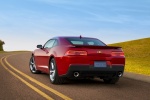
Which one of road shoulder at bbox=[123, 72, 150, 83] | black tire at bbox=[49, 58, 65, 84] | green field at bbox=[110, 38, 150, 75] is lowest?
green field at bbox=[110, 38, 150, 75]

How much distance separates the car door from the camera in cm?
1044

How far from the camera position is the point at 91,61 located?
8.88m

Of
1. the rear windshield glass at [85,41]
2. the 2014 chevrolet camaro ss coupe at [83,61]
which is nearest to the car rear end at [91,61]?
the 2014 chevrolet camaro ss coupe at [83,61]

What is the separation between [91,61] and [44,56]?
91.8 inches

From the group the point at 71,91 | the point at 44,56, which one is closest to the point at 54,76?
the point at 71,91

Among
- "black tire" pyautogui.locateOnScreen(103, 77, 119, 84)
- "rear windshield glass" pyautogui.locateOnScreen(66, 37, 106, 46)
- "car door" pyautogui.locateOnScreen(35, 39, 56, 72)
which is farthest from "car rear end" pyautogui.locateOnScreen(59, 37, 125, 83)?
"car door" pyautogui.locateOnScreen(35, 39, 56, 72)

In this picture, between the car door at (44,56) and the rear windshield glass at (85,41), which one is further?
the car door at (44,56)

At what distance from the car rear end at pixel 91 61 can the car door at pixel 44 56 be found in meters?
1.40

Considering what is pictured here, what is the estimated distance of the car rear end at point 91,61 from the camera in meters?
8.81

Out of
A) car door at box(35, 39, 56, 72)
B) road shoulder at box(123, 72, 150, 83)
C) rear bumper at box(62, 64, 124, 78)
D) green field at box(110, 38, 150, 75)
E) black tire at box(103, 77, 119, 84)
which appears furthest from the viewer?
green field at box(110, 38, 150, 75)

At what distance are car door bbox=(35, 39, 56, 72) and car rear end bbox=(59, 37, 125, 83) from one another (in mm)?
1402

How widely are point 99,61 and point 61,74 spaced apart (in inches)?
43.2

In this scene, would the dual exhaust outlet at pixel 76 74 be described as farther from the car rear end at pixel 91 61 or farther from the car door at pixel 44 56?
the car door at pixel 44 56

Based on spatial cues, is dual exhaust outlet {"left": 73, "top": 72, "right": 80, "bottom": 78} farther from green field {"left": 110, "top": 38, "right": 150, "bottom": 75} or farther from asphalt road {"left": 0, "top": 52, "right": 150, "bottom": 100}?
green field {"left": 110, "top": 38, "right": 150, "bottom": 75}
